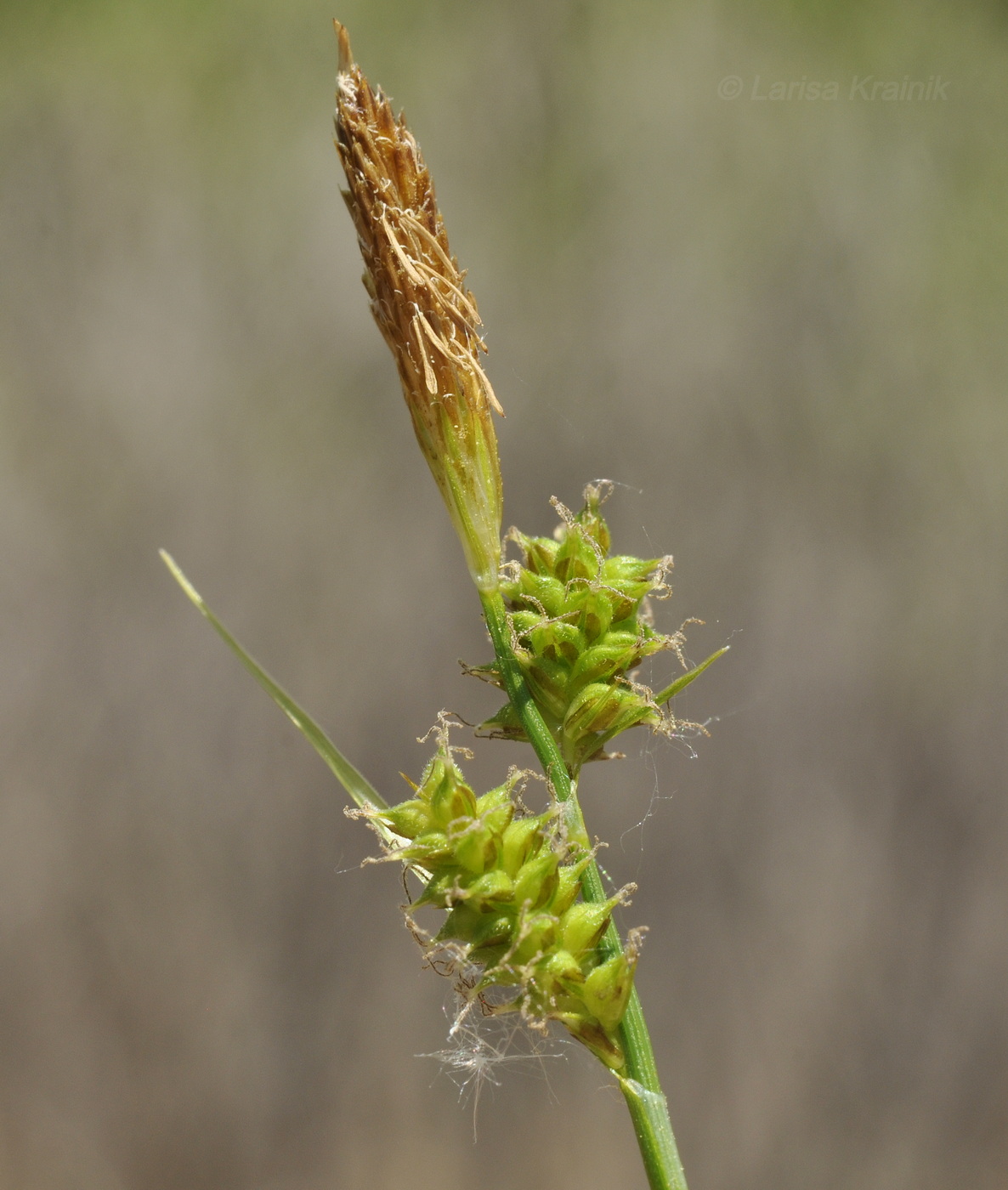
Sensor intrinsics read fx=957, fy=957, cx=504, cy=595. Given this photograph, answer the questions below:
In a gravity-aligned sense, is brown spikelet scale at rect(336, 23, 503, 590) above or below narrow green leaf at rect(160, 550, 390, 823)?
above

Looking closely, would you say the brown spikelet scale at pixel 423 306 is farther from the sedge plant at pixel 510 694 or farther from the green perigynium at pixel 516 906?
the green perigynium at pixel 516 906

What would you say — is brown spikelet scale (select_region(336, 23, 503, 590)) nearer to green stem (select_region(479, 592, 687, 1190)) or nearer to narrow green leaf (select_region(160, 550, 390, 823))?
green stem (select_region(479, 592, 687, 1190))

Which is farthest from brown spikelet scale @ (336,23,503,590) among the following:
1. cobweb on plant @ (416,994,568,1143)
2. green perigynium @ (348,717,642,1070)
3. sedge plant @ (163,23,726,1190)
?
cobweb on plant @ (416,994,568,1143)

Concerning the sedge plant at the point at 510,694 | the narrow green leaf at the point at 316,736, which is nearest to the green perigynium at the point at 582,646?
the sedge plant at the point at 510,694

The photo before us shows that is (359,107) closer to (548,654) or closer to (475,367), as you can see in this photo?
(475,367)

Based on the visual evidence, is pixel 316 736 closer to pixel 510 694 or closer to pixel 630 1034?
pixel 510 694

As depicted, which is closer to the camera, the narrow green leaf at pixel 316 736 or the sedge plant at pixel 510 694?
the sedge plant at pixel 510 694

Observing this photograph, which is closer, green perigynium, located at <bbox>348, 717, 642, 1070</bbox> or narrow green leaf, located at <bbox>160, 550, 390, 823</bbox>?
green perigynium, located at <bbox>348, 717, 642, 1070</bbox>

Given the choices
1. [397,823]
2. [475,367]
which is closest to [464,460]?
[475,367]
